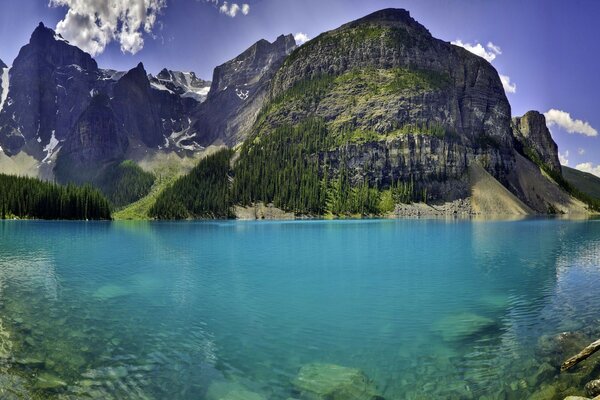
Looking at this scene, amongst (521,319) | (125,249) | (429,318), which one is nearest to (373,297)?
(429,318)

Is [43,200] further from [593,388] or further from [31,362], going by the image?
[593,388]

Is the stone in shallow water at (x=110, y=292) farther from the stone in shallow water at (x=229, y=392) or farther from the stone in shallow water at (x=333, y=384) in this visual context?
the stone in shallow water at (x=333, y=384)

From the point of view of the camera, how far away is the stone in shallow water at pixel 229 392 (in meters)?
14.6

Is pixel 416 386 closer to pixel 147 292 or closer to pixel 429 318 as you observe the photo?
pixel 429 318

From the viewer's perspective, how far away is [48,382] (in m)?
15.5

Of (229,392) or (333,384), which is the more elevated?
(333,384)

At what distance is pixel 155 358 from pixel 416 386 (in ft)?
38.0

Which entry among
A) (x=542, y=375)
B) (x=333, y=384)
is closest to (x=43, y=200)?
(x=333, y=384)

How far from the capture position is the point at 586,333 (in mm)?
20922

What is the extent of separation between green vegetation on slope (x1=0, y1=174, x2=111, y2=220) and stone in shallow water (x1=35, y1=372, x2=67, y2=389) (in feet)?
573

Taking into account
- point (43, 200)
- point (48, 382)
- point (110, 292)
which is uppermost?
point (43, 200)

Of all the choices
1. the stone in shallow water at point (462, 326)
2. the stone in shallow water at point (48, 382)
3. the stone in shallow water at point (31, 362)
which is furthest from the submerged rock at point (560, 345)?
the stone in shallow water at point (31, 362)

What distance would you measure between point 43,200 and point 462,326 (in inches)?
7254

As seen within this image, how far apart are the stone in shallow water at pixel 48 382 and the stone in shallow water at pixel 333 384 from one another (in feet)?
29.9
